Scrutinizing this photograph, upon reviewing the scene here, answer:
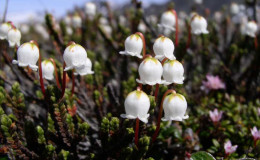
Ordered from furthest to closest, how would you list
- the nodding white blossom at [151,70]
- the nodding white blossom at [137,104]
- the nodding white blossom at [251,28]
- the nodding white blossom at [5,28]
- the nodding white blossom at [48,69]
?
the nodding white blossom at [251,28], the nodding white blossom at [5,28], the nodding white blossom at [48,69], the nodding white blossom at [151,70], the nodding white blossom at [137,104]

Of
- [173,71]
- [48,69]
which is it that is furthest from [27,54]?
[173,71]

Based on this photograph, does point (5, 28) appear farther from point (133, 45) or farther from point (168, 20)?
point (168, 20)

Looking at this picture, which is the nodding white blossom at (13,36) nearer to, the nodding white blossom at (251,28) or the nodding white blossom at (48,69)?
the nodding white blossom at (48,69)

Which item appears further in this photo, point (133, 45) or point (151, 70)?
point (133, 45)

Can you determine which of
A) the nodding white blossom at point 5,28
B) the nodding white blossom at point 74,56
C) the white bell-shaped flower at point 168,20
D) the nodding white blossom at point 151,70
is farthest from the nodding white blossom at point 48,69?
the white bell-shaped flower at point 168,20

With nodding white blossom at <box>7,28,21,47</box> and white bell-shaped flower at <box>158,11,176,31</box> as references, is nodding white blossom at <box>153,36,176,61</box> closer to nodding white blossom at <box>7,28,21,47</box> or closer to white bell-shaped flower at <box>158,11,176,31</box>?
white bell-shaped flower at <box>158,11,176,31</box>

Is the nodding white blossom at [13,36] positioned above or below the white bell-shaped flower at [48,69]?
above

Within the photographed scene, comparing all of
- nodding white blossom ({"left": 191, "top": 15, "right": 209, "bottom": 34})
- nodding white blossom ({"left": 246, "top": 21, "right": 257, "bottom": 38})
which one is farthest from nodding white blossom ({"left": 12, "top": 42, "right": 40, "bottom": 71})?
nodding white blossom ({"left": 246, "top": 21, "right": 257, "bottom": 38})

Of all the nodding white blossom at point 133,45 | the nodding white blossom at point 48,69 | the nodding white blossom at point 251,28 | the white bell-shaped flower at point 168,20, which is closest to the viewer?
the nodding white blossom at point 133,45

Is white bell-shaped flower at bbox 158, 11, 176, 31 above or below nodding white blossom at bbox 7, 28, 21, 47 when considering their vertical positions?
above

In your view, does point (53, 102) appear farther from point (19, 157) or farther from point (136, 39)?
point (136, 39)

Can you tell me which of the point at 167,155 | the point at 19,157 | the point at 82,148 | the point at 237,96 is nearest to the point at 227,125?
the point at 167,155
